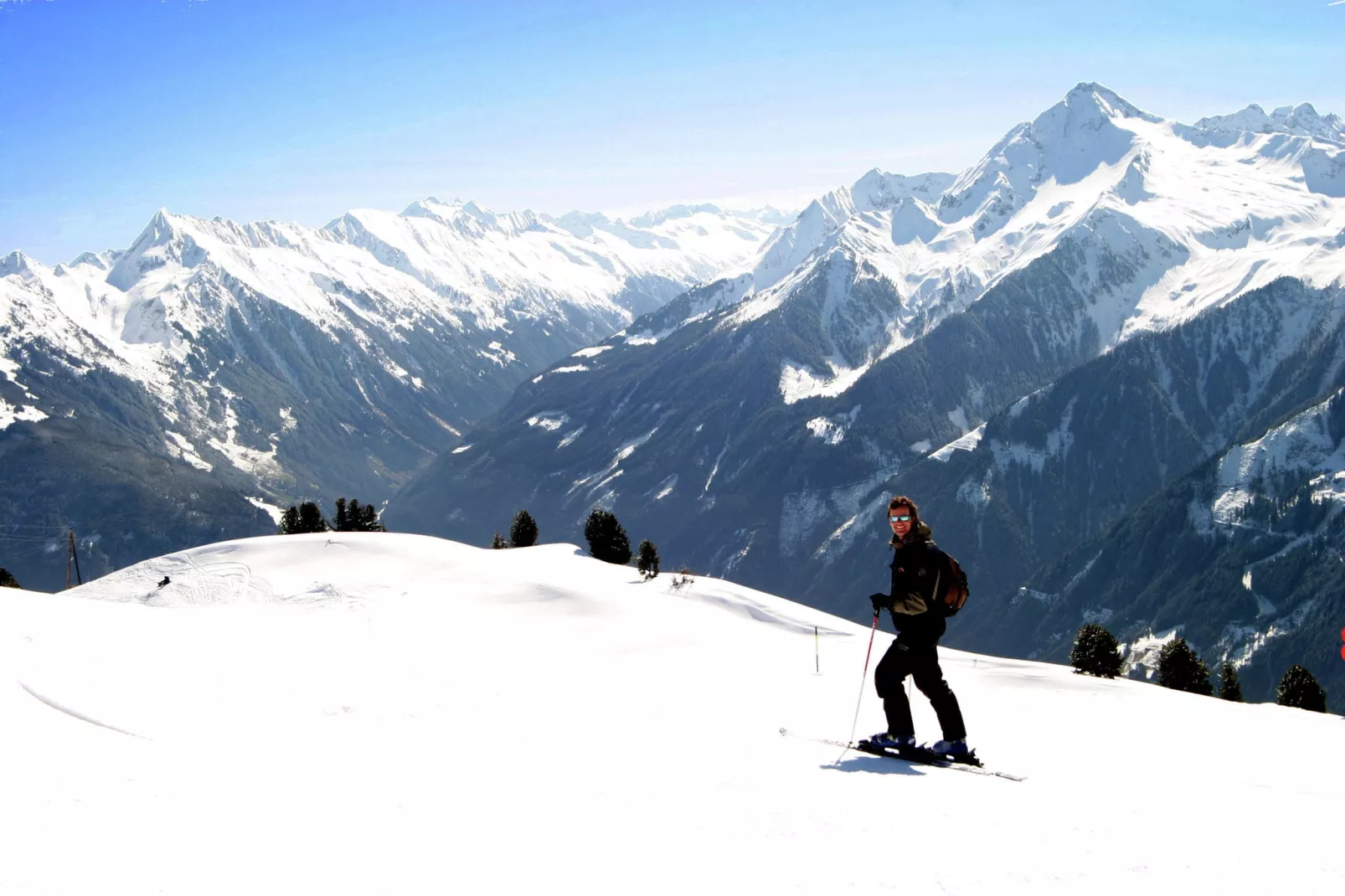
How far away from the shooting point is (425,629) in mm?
29453

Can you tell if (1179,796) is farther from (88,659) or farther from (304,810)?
(88,659)

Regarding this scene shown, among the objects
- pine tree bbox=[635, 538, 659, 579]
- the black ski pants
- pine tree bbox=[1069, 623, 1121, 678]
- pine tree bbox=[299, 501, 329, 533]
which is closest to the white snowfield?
the black ski pants

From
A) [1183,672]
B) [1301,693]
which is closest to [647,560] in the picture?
[1183,672]

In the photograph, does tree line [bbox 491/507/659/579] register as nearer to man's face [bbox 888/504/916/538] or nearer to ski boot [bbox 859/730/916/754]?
ski boot [bbox 859/730/916/754]

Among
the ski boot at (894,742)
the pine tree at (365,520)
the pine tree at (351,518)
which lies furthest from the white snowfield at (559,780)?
the pine tree at (365,520)

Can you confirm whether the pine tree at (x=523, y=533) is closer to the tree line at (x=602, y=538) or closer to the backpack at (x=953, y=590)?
the tree line at (x=602, y=538)

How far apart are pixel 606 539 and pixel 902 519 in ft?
193

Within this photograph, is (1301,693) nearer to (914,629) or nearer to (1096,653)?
(1096,653)

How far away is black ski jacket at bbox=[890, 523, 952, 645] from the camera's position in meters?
14.6

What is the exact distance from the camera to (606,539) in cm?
7275

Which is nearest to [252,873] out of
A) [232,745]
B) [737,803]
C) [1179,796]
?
[232,745]

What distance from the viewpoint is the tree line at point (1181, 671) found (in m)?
59.5

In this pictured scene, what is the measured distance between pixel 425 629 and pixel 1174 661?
59.7m

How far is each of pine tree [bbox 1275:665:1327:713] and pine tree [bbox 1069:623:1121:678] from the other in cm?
1429
